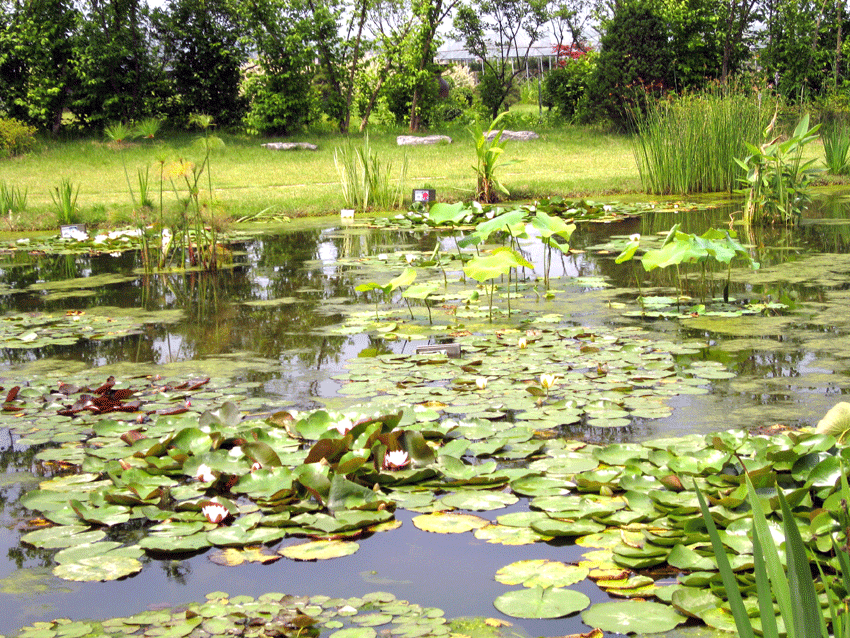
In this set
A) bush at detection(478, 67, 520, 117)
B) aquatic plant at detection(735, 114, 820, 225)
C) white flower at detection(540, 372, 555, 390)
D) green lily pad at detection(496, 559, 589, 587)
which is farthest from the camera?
bush at detection(478, 67, 520, 117)

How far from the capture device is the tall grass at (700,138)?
25.0 feet

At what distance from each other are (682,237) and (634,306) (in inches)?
19.1

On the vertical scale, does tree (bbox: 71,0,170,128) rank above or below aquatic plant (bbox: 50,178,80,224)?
above

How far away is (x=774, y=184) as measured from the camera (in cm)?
609

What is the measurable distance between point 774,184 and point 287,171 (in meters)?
7.81

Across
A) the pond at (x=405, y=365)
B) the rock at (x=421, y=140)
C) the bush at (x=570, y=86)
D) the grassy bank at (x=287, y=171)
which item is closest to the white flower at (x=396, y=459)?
the pond at (x=405, y=365)

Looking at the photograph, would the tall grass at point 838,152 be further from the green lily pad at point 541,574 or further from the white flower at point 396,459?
the green lily pad at point 541,574

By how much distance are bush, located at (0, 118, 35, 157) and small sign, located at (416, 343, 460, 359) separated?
13.2m

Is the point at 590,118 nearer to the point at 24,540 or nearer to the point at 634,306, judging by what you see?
the point at 634,306

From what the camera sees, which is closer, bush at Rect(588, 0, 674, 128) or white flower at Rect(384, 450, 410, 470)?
white flower at Rect(384, 450, 410, 470)

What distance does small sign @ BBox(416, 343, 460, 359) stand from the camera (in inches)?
119

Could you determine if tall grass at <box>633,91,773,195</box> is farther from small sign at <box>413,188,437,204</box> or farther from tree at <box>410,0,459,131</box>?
tree at <box>410,0,459,131</box>

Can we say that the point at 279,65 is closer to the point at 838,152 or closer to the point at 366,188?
the point at 366,188

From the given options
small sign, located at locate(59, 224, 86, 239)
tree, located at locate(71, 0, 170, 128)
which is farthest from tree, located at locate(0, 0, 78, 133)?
small sign, located at locate(59, 224, 86, 239)
